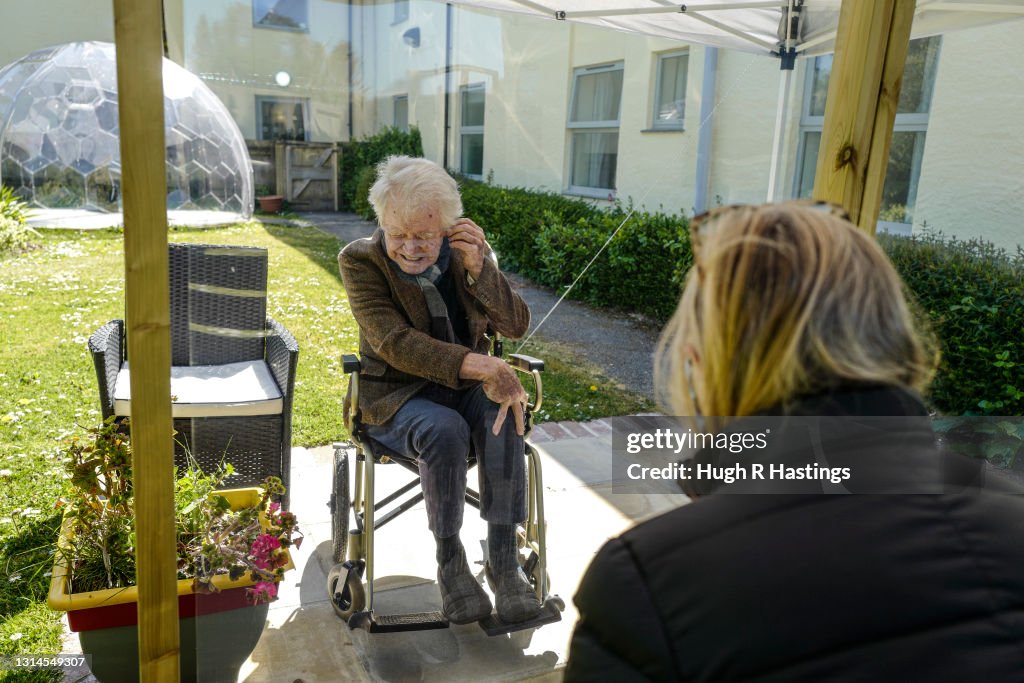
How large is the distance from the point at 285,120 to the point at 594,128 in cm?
306

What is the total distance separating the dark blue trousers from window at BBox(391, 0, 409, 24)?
732 centimetres

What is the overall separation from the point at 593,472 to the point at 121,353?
6.44ft

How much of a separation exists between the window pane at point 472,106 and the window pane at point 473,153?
163mm

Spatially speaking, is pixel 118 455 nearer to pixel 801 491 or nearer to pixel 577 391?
pixel 801 491

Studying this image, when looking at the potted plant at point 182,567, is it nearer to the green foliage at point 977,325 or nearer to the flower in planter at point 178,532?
the flower in planter at point 178,532

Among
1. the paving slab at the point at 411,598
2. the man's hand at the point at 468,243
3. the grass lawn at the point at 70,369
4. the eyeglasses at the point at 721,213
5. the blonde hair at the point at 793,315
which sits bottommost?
the paving slab at the point at 411,598

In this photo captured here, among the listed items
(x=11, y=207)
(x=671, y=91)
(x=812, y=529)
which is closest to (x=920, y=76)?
(x=671, y=91)

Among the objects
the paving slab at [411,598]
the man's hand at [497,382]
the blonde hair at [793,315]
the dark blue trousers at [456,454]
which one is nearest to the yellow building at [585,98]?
the man's hand at [497,382]

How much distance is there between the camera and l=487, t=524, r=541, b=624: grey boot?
215cm

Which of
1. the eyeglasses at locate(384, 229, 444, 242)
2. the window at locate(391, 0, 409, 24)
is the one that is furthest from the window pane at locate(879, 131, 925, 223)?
the window at locate(391, 0, 409, 24)

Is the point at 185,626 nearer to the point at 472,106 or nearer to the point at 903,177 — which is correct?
the point at 903,177

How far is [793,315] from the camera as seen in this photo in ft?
2.56

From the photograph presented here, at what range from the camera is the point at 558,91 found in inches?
322

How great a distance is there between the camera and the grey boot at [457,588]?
2.12m
